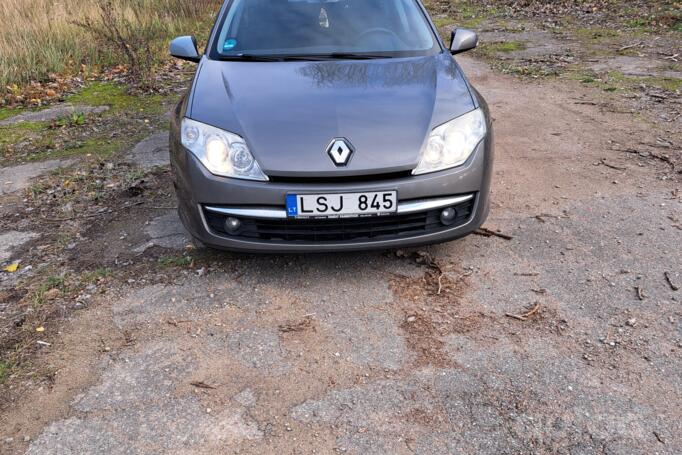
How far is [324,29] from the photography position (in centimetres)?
391

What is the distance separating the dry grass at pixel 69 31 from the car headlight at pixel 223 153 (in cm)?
550

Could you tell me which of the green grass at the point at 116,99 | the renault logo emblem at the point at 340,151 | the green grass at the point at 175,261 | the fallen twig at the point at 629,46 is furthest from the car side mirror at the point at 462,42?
the fallen twig at the point at 629,46

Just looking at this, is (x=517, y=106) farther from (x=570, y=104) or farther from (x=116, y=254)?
(x=116, y=254)

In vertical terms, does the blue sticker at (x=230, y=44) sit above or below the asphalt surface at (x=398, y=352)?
above

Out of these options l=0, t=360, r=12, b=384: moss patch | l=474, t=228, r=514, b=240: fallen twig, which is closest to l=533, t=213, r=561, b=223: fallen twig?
l=474, t=228, r=514, b=240: fallen twig

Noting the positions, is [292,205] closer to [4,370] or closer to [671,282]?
[4,370]

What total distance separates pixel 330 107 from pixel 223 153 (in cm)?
59

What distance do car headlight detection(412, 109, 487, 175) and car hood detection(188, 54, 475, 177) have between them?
43 mm

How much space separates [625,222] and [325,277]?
6.22 ft

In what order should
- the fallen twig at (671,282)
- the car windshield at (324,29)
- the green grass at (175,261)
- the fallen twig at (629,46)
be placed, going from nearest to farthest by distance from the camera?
1. the fallen twig at (671,282)
2. the green grass at (175,261)
3. the car windshield at (324,29)
4. the fallen twig at (629,46)

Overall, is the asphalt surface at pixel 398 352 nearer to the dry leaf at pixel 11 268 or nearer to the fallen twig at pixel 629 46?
the dry leaf at pixel 11 268

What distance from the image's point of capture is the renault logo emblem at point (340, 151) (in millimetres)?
2840

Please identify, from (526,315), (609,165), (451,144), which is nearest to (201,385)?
(526,315)

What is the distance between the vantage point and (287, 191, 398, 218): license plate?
9.31 ft
